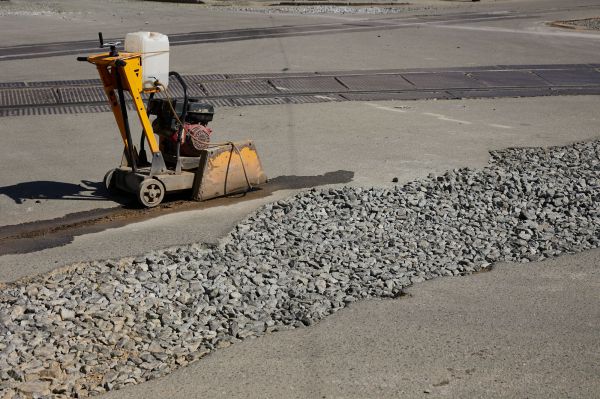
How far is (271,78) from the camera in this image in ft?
51.0

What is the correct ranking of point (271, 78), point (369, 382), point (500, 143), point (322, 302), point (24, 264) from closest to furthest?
point (369, 382) → point (322, 302) → point (24, 264) → point (500, 143) → point (271, 78)

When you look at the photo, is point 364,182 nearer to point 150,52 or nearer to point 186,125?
point 186,125

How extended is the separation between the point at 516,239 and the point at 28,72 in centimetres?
1022

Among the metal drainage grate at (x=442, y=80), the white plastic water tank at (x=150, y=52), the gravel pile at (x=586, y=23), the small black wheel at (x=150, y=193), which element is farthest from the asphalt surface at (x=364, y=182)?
the gravel pile at (x=586, y=23)

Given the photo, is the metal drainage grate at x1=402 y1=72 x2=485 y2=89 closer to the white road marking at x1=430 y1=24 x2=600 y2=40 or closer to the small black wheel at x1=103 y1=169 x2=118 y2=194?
the white road marking at x1=430 y1=24 x2=600 y2=40

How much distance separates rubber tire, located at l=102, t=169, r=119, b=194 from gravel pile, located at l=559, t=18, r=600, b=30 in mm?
17649

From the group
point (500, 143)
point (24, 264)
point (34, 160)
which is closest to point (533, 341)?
point (24, 264)

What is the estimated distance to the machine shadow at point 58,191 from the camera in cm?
927

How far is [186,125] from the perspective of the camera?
916 centimetres

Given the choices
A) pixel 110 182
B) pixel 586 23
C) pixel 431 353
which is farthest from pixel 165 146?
pixel 586 23

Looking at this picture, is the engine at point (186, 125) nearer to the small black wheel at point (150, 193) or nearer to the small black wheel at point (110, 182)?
the small black wheel at point (150, 193)

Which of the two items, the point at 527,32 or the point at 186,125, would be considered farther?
the point at 527,32

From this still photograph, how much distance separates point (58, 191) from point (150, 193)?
1234 millimetres

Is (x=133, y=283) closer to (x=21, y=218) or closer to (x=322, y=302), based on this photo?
(x=322, y=302)
